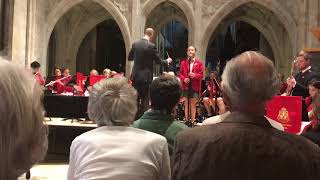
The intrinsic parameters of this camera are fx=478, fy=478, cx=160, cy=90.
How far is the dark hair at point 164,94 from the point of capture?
2.95 metres

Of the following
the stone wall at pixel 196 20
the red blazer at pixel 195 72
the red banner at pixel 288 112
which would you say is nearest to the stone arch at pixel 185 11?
the stone wall at pixel 196 20

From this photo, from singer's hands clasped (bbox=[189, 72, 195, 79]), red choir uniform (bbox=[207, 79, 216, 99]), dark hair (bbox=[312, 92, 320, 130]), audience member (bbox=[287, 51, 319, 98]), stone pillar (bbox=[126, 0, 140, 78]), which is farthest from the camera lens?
stone pillar (bbox=[126, 0, 140, 78])

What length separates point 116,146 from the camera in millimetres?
2143

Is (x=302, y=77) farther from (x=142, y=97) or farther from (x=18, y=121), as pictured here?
(x=18, y=121)

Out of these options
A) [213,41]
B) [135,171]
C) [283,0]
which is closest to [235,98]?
[135,171]

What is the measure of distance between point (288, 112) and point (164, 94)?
8.62 ft

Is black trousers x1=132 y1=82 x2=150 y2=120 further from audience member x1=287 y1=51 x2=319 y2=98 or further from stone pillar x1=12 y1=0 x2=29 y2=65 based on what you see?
stone pillar x1=12 y1=0 x2=29 y2=65

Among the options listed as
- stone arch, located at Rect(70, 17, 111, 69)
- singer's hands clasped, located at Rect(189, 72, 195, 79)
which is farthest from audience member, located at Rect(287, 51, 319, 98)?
stone arch, located at Rect(70, 17, 111, 69)

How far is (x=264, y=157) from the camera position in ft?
5.17

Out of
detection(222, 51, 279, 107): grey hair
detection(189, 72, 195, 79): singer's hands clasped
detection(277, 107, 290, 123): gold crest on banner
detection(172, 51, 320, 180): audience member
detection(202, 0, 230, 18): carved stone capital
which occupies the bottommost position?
detection(277, 107, 290, 123): gold crest on banner

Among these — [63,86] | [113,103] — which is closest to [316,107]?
[113,103]

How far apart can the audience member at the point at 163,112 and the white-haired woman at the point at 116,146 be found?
0.54 m

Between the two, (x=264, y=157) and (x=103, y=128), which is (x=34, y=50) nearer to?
(x=103, y=128)

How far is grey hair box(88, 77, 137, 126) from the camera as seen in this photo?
2.24 metres
